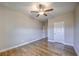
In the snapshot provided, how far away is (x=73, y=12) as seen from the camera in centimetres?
200

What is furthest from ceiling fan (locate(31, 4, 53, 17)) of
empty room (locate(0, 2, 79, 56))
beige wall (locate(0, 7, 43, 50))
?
beige wall (locate(0, 7, 43, 50))

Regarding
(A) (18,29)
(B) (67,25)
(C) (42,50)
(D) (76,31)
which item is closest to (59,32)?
(B) (67,25)

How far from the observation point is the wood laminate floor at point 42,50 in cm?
189

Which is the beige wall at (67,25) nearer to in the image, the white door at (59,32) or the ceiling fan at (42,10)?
the white door at (59,32)

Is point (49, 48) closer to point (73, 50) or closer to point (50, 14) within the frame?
point (73, 50)

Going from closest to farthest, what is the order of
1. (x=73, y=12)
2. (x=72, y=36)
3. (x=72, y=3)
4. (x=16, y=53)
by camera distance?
(x=72, y=3), (x=16, y=53), (x=73, y=12), (x=72, y=36)

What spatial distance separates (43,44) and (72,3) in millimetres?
1172

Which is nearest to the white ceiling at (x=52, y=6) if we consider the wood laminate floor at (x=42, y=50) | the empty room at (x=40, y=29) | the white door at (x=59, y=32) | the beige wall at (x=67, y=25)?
the empty room at (x=40, y=29)

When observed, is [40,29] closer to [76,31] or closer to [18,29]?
[18,29]

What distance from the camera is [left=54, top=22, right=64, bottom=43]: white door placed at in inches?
→ 79.6

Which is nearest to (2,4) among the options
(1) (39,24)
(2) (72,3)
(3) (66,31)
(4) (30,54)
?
(1) (39,24)

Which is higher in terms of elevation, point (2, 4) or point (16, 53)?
point (2, 4)

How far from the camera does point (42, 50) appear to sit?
79.1 inches

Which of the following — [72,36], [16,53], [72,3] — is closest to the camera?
[72,3]
